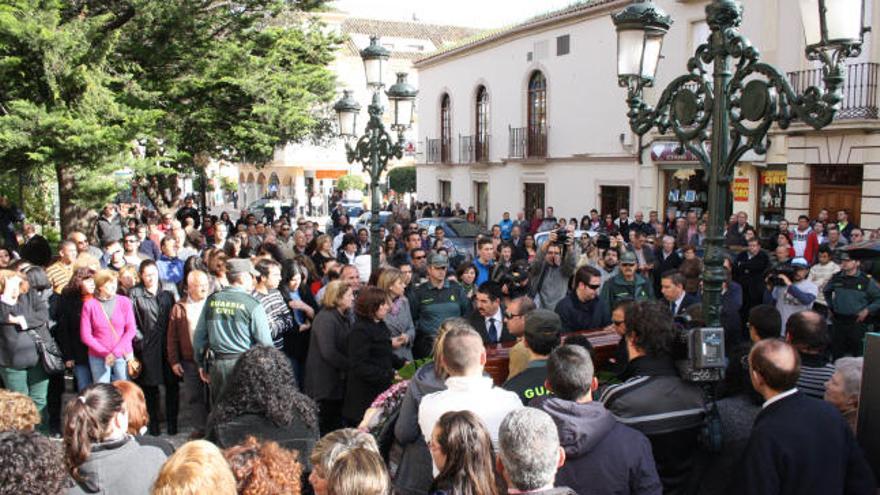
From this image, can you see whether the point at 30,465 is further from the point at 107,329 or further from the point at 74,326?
the point at 74,326

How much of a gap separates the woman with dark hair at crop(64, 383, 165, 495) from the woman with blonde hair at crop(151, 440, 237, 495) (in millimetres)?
567

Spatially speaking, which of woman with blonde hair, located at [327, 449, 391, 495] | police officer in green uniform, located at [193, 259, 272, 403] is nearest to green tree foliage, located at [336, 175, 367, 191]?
police officer in green uniform, located at [193, 259, 272, 403]

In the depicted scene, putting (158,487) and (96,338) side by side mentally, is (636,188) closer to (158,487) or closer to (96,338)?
(96,338)

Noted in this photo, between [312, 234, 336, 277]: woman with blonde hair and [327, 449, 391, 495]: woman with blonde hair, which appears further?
[312, 234, 336, 277]: woman with blonde hair

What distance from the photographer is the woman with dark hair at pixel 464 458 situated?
302cm

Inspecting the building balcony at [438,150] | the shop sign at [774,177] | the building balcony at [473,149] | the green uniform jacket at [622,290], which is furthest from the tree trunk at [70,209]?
the building balcony at [438,150]

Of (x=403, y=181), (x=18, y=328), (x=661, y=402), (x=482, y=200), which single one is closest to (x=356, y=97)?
(x=403, y=181)

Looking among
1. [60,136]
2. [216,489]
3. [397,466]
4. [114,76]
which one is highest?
[114,76]

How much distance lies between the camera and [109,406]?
3434mm

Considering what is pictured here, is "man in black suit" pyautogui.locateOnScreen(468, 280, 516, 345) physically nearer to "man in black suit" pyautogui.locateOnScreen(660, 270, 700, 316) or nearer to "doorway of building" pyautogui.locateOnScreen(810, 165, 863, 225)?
"man in black suit" pyautogui.locateOnScreen(660, 270, 700, 316)

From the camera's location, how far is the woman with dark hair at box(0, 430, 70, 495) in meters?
2.64

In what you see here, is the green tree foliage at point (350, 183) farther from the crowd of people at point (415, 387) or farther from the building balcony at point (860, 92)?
the crowd of people at point (415, 387)

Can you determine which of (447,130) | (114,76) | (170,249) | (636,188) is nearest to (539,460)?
(170,249)

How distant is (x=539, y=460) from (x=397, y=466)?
Result: 1452 millimetres
